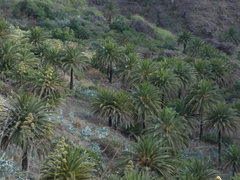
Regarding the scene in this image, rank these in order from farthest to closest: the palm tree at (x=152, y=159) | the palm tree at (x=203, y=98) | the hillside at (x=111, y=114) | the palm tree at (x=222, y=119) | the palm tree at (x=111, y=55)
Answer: the palm tree at (x=111, y=55) < the palm tree at (x=203, y=98) < the palm tree at (x=222, y=119) < the palm tree at (x=152, y=159) < the hillside at (x=111, y=114)

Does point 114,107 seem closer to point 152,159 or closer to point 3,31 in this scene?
point 152,159

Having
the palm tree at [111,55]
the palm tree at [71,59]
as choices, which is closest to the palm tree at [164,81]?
the palm tree at [111,55]

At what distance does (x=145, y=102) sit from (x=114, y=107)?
3.27m

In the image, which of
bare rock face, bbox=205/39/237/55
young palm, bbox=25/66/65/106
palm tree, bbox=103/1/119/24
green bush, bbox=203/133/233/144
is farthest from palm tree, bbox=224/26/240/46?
young palm, bbox=25/66/65/106

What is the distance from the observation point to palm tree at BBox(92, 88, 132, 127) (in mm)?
35500

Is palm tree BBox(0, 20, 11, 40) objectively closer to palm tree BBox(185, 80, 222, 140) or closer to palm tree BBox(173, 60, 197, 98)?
palm tree BBox(173, 60, 197, 98)

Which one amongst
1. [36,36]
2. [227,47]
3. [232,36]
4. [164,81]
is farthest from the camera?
[232,36]

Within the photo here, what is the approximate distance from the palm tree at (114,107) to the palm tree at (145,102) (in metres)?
0.88

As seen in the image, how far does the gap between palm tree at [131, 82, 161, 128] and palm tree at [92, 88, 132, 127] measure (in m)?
0.88

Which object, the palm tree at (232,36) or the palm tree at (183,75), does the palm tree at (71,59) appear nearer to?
the palm tree at (183,75)

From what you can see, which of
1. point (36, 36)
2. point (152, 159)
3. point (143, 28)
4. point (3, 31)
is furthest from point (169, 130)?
point (143, 28)

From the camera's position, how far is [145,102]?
36.3 metres

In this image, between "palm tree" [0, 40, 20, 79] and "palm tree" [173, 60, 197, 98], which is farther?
"palm tree" [173, 60, 197, 98]

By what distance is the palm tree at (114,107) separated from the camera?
3550 cm
